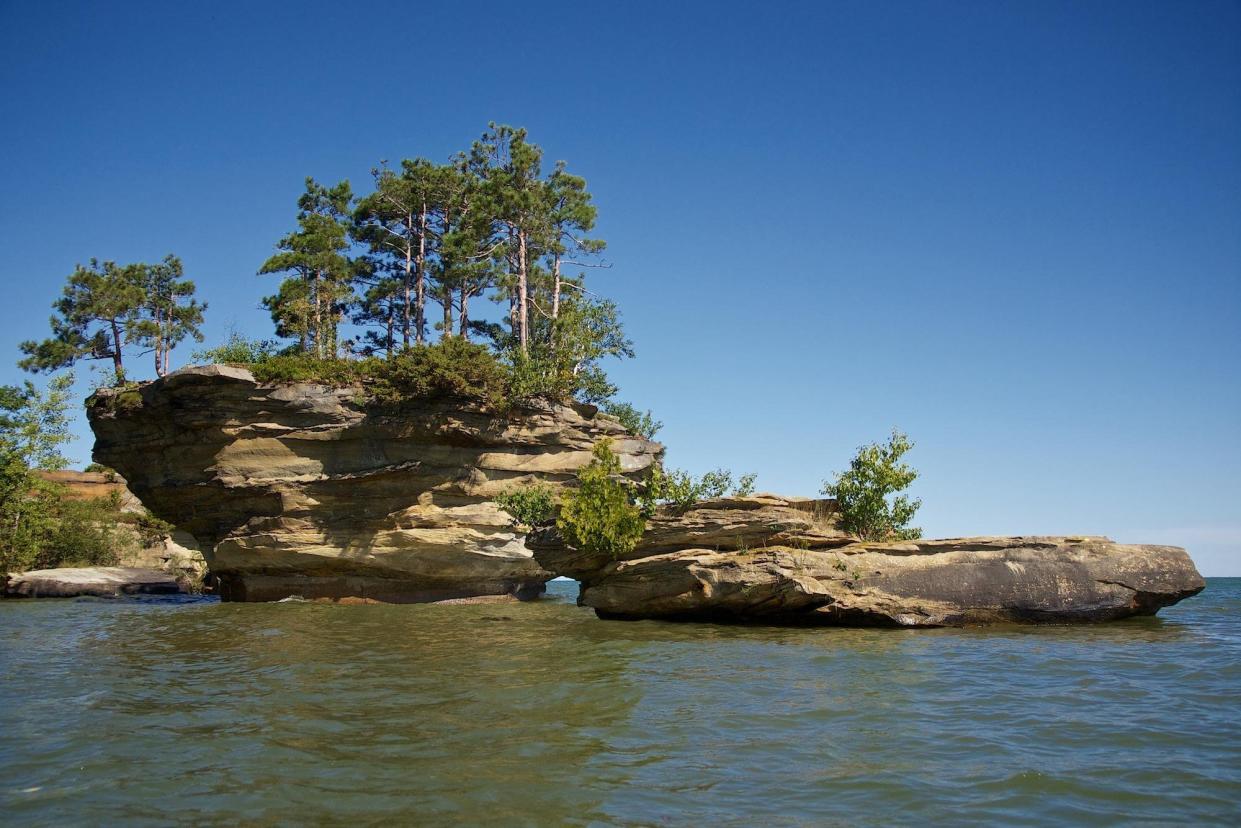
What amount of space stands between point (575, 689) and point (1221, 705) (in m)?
9.24

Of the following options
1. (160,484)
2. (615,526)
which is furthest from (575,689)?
(160,484)

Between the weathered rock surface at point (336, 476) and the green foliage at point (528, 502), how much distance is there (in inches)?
22.8

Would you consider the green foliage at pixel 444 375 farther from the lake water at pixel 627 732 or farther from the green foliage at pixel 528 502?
the lake water at pixel 627 732

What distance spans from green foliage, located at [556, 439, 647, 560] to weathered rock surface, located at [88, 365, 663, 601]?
9.06 meters

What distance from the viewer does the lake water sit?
6.67 metres

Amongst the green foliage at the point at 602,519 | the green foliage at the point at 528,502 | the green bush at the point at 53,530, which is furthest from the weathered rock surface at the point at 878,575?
the green bush at the point at 53,530

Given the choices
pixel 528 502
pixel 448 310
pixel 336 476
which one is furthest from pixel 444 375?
pixel 448 310

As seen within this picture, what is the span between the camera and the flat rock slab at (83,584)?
111 ft

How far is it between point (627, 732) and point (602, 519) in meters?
13.8

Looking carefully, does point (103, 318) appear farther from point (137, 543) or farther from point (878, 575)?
point (878, 575)

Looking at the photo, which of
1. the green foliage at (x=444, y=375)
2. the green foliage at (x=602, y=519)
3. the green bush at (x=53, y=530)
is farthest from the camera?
the green bush at (x=53, y=530)

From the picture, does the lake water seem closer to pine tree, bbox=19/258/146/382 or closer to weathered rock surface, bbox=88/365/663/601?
weathered rock surface, bbox=88/365/663/601

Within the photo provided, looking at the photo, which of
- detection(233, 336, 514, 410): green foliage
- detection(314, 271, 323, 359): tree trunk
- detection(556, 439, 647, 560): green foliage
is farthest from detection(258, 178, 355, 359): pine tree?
detection(556, 439, 647, 560): green foliage

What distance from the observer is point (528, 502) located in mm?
30734
